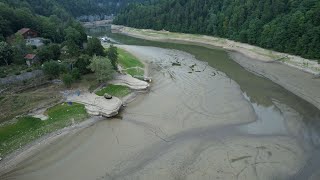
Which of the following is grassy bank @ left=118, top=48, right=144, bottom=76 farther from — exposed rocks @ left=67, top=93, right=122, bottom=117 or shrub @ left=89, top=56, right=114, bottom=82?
exposed rocks @ left=67, top=93, right=122, bottom=117

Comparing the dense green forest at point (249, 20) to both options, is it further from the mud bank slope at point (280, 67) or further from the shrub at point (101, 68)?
the shrub at point (101, 68)

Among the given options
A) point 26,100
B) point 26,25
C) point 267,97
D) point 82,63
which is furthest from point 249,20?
point 26,100

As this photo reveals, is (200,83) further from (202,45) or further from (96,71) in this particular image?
(202,45)

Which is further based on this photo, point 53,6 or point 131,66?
point 53,6

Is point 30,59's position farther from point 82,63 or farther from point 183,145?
point 183,145

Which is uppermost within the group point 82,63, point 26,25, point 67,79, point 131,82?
point 26,25

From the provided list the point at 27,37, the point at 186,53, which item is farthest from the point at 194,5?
the point at 27,37

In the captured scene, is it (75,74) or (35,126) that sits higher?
(75,74)
